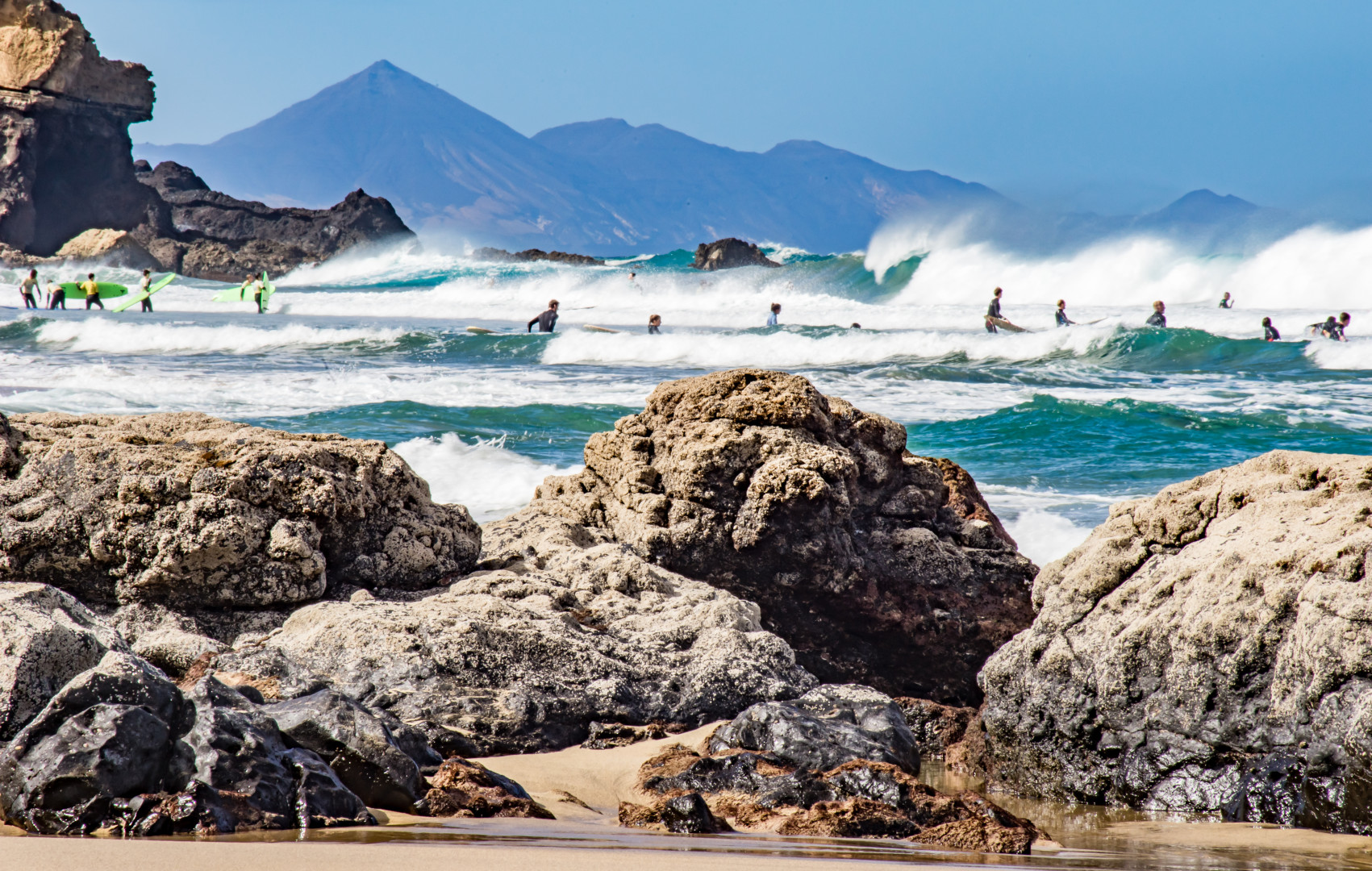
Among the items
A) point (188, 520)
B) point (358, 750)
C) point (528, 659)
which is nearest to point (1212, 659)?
point (528, 659)

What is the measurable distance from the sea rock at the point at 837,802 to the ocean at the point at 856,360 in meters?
4.60

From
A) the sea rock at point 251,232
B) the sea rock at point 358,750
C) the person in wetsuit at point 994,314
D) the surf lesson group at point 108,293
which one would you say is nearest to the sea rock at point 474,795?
the sea rock at point 358,750

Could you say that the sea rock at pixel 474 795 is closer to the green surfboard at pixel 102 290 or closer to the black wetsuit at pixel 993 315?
the black wetsuit at pixel 993 315

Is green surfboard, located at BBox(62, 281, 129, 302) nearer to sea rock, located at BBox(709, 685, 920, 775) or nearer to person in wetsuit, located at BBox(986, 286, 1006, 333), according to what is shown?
person in wetsuit, located at BBox(986, 286, 1006, 333)

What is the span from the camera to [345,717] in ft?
9.60

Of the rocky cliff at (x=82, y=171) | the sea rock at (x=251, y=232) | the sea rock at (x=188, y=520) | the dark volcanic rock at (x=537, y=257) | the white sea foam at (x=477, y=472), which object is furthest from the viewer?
the sea rock at (x=251, y=232)

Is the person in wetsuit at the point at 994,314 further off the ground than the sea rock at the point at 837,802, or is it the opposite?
the person in wetsuit at the point at 994,314

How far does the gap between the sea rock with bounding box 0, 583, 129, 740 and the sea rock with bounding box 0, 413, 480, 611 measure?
2.75 feet

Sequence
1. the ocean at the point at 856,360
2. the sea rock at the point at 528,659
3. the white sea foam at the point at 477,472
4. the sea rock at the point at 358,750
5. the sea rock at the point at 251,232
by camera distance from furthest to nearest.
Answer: the sea rock at the point at 251,232 → the ocean at the point at 856,360 → the white sea foam at the point at 477,472 → the sea rock at the point at 528,659 → the sea rock at the point at 358,750

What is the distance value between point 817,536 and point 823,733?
1.75m

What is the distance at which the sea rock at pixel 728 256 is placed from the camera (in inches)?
1855

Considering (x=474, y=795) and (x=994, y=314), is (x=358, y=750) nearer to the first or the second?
(x=474, y=795)

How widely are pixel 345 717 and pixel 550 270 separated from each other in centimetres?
4401

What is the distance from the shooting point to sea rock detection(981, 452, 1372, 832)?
3078mm
